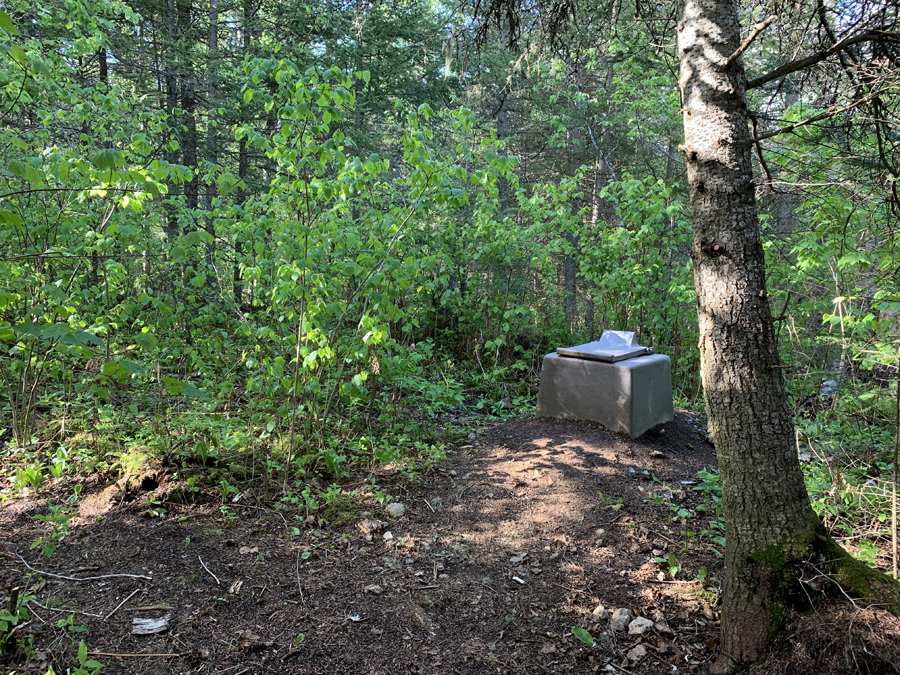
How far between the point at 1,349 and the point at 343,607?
→ 3470 millimetres

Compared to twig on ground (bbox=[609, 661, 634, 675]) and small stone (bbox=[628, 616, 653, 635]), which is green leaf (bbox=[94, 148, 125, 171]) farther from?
small stone (bbox=[628, 616, 653, 635])

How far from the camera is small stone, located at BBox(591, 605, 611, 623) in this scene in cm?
287

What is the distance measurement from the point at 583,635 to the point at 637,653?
0.85 ft

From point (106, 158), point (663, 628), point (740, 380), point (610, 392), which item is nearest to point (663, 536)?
point (663, 628)

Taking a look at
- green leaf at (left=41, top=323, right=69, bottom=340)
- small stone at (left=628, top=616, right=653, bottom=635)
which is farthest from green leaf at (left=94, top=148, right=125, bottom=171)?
small stone at (left=628, top=616, right=653, bottom=635)

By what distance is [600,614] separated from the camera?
2889 mm

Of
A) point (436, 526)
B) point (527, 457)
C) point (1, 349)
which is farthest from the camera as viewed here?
point (527, 457)

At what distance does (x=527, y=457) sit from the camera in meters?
4.89

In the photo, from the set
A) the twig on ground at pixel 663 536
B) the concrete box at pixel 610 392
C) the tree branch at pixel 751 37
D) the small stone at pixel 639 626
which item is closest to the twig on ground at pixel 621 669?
the small stone at pixel 639 626

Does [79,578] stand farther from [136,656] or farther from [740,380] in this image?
[740,380]

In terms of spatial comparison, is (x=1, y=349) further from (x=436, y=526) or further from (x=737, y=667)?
(x=737, y=667)

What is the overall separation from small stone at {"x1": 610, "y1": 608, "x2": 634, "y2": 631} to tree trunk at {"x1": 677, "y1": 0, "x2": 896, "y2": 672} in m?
0.48

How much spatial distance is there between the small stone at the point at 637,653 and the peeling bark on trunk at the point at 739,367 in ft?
1.14

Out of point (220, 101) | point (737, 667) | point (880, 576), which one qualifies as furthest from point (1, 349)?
point (220, 101)
